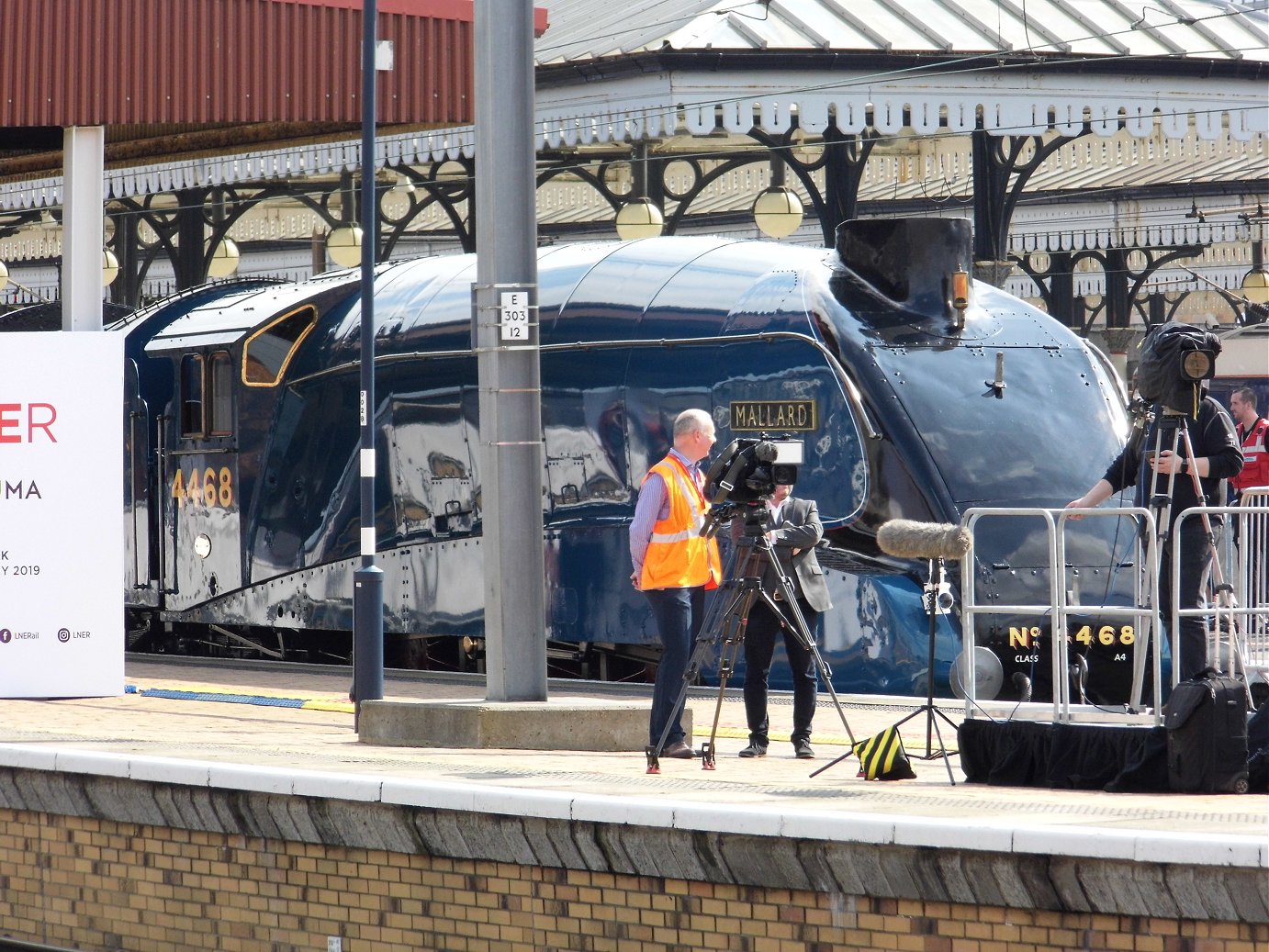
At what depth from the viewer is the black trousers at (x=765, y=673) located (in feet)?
33.3

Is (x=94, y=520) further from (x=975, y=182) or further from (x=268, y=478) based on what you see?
(x=975, y=182)

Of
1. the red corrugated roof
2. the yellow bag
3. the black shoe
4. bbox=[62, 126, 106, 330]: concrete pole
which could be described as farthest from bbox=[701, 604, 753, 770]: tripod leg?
the red corrugated roof

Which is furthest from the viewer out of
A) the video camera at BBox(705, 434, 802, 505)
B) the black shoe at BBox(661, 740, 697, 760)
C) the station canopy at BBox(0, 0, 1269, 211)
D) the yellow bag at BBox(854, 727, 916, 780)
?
the station canopy at BBox(0, 0, 1269, 211)

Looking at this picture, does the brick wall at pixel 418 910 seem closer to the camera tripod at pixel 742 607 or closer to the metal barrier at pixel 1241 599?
the camera tripod at pixel 742 607

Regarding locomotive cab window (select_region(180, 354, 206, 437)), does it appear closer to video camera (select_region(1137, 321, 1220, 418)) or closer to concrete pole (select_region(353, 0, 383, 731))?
concrete pole (select_region(353, 0, 383, 731))

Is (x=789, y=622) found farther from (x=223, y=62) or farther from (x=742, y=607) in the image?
(x=223, y=62)

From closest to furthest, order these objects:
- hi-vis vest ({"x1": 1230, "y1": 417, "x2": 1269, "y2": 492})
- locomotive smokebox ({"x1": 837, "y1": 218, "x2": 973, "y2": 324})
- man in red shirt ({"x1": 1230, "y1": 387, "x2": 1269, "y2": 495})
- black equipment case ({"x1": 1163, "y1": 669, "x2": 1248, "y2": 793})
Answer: black equipment case ({"x1": 1163, "y1": 669, "x2": 1248, "y2": 793}), locomotive smokebox ({"x1": 837, "y1": 218, "x2": 973, "y2": 324}), man in red shirt ({"x1": 1230, "y1": 387, "x2": 1269, "y2": 495}), hi-vis vest ({"x1": 1230, "y1": 417, "x2": 1269, "y2": 492})

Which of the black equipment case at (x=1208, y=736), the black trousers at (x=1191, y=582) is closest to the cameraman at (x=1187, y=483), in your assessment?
the black trousers at (x=1191, y=582)

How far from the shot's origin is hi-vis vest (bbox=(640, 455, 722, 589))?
971 centimetres

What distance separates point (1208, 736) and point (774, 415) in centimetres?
593

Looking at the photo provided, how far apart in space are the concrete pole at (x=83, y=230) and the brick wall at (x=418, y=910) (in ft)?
15.9

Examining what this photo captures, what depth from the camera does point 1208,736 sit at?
25.3 ft

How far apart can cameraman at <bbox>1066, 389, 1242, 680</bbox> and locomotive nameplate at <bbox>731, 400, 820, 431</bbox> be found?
4.26m

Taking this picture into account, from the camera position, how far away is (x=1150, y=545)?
26.8 ft
